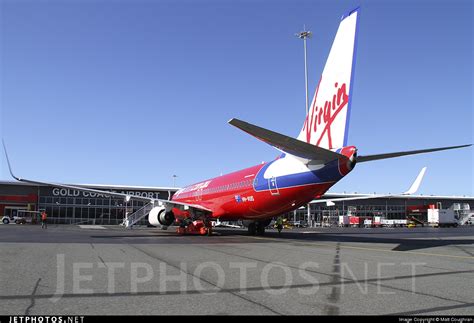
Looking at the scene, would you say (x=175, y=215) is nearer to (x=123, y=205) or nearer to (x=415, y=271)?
(x=415, y=271)

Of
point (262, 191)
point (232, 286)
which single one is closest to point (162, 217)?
point (262, 191)

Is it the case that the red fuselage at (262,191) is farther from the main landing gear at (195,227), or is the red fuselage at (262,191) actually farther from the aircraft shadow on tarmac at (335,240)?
the aircraft shadow on tarmac at (335,240)

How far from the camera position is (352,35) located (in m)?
15.3

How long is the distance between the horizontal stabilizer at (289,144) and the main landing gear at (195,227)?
11.4 metres

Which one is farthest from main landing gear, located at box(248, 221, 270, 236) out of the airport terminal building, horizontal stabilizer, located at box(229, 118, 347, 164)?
the airport terminal building

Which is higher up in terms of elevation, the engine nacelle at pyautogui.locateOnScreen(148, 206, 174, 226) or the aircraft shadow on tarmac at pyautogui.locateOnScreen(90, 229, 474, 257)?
the engine nacelle at pyautogui.locateOnScreen(148, 206, 174, 226)

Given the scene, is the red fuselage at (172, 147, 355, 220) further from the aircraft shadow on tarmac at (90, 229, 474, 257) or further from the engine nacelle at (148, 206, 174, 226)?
the engine nacelle at (148, 206, 174, 226)

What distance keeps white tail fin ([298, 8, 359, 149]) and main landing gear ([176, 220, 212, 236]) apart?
35.1 feet

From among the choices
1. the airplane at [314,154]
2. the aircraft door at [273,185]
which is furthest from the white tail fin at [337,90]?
the aircraft door at [273,185]

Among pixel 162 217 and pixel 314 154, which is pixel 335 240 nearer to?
pixel 314 154

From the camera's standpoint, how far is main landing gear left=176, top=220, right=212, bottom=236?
25.1m

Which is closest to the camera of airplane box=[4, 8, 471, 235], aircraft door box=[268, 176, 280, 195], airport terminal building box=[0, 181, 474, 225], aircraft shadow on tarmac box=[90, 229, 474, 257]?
airplane box=[4, 8, 471, 235]

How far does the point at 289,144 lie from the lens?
13.4 m

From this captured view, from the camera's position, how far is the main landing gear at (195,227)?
25.1m
